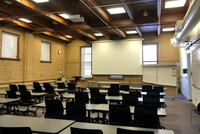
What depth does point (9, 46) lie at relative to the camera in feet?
28.6

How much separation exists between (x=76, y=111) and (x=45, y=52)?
866cm

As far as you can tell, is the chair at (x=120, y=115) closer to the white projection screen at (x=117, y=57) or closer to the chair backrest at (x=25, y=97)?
the chair backrest at (x=25, y=97)

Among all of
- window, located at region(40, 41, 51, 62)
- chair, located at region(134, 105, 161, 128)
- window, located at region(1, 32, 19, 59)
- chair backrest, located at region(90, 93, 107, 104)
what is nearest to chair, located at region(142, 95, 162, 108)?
chair backrest, located at region(90, 93, 107, 104)

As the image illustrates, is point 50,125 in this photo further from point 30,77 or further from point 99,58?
point 99,58

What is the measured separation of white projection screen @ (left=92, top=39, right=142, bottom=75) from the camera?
37.7 ft

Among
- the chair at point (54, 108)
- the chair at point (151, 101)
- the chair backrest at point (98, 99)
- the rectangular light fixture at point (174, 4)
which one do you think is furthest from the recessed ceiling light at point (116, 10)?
the chair at point (54, 108)

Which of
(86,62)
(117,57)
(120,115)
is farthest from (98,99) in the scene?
(86,62)

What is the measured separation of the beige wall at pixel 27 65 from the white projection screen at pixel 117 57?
3170mm

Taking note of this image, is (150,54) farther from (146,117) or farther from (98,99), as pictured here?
(146,117)

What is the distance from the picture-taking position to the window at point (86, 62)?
13.3 metres

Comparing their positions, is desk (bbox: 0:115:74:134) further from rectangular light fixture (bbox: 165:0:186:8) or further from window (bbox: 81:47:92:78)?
window (bbox: 81:47:92:78)

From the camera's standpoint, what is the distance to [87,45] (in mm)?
13289

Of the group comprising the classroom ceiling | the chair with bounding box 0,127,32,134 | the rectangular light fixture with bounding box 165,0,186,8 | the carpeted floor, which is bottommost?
the carpeted floor

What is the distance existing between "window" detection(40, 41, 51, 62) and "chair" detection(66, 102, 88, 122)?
815 cm
